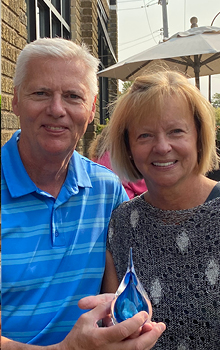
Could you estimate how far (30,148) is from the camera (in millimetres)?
1725

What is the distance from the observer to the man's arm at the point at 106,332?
1075mm

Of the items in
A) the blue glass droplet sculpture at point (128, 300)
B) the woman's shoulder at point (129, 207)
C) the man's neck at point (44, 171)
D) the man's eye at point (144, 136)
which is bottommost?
the blue glass droplet sculpture at point (128, 300)

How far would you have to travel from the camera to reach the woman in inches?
60.6

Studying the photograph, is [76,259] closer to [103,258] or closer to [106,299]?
[103,258]

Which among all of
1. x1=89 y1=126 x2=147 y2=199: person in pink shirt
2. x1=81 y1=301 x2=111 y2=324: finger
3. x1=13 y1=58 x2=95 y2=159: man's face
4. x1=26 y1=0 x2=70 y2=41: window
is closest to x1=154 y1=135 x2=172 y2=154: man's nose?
x1=13 y1=58 x2=95 y2=159: man's face

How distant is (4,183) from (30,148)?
212mm

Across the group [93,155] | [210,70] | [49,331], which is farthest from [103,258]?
[210,70]

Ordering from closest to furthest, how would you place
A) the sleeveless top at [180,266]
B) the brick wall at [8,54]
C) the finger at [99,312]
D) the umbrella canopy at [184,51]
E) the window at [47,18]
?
the finger at [99,312] → the sleeveless top at [180,266] → the brick wall at [8,54] → the window at [47,18] → the umbrella canopy at [184,51]

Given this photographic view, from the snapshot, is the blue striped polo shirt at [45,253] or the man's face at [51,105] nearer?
the blue striped polo shirt at [45,253]

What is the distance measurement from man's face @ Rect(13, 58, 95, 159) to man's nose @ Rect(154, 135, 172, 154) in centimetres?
40

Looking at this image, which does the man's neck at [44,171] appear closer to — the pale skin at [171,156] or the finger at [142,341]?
the pale skin at [171,156]

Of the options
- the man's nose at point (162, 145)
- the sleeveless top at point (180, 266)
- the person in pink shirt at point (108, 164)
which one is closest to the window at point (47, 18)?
the person in pink shirt at point (108, 164)

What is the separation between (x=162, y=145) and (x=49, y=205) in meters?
0.58

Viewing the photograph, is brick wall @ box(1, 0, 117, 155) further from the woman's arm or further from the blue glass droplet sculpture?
the blue glass droplet sculpture
